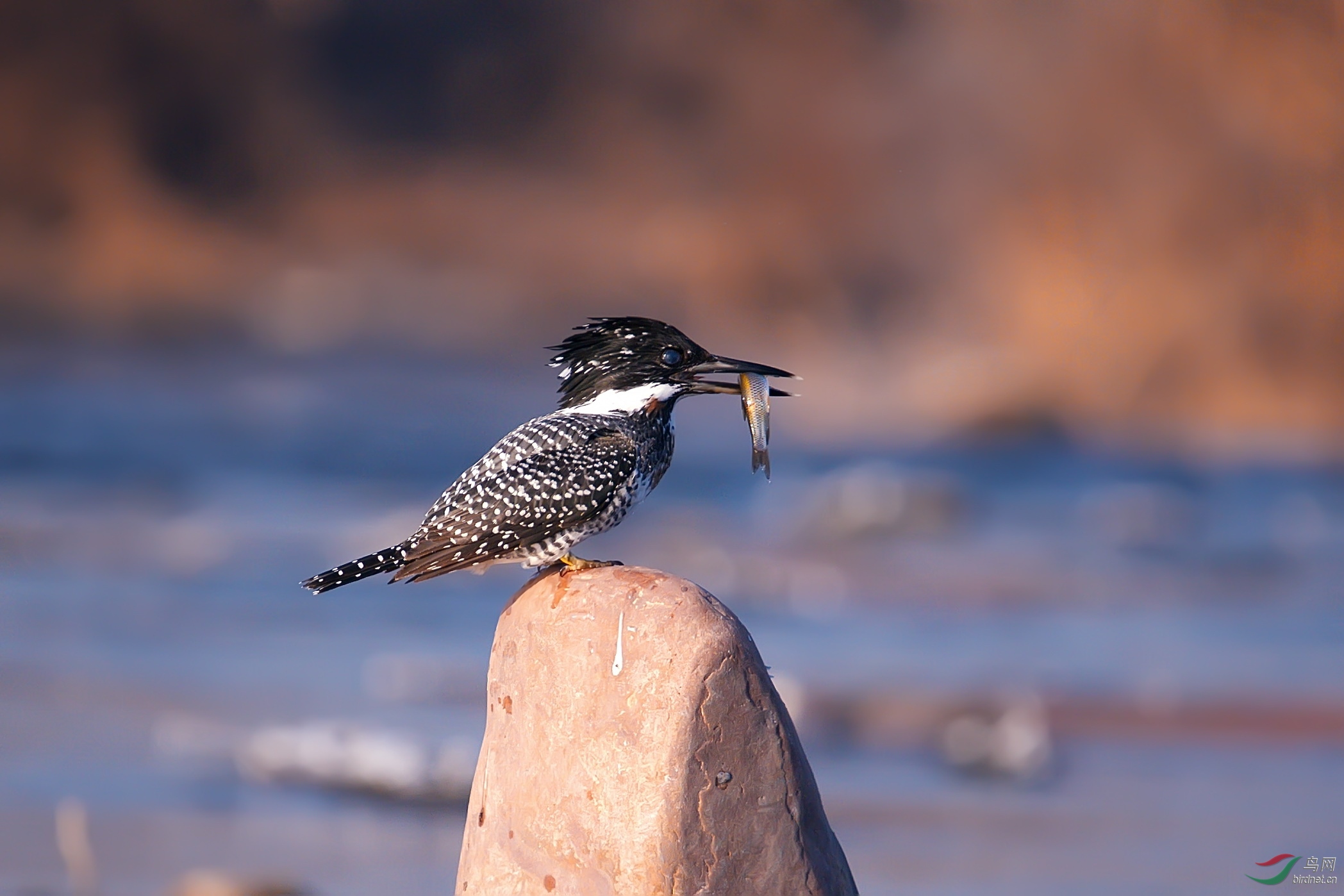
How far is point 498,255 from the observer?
37844 millimetres

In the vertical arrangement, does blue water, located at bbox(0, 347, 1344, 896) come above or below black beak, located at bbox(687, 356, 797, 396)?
below

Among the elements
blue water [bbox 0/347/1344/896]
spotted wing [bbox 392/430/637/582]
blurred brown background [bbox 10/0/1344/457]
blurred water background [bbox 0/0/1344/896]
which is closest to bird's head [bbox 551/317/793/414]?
spotted wing [bbox 392/430/637/582]

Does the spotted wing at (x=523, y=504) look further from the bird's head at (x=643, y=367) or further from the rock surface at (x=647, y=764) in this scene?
the rock surface at (x=647, y=764)

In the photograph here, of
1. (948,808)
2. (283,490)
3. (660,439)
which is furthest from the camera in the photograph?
(283,490)

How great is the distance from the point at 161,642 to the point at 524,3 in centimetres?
2827

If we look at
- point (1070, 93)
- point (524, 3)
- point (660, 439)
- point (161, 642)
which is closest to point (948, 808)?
point (660, 439)

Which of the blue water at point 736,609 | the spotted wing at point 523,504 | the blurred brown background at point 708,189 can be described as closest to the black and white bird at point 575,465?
the spotted wing at point 523,504

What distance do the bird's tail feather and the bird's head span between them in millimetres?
956

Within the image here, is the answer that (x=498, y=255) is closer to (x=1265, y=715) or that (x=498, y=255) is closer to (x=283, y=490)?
(x=283, y=490)

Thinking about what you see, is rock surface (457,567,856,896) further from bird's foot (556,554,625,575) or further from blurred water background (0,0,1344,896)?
blurred water background (0,0,1344,896)

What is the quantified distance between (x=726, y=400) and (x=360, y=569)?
87.2 feet

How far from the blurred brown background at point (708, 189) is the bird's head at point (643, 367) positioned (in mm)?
24967

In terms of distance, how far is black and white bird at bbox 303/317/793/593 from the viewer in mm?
5820

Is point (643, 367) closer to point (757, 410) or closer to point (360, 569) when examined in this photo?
point (757, 410)
